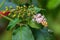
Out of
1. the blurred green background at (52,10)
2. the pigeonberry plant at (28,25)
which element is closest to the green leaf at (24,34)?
the pigeonberry plant at (28,25)

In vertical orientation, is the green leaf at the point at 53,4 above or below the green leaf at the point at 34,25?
above

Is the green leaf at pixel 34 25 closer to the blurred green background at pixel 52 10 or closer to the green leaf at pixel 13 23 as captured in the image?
the green leaf at pixel 13 23

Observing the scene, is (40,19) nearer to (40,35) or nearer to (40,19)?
(40,19)

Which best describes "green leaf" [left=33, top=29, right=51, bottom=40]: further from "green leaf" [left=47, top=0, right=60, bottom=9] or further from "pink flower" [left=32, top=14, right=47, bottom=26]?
"green leaf" [left=47, top=0, right=60, bottom=9]

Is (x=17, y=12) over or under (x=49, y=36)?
over

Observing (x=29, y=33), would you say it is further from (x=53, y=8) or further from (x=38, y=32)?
(x=53, y=8)

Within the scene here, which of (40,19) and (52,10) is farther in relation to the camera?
(52,10)

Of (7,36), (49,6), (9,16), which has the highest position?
(49,6)

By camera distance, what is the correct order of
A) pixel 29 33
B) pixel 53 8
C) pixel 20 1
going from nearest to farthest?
pixel 29 33
pixel 20 1
pixel 53 8

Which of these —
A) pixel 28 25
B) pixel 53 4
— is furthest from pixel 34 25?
pixel 53 4

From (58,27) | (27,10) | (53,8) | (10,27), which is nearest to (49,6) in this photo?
(53,8)

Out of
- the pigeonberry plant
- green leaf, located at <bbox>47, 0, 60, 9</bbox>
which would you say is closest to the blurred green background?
green leaf, located at <bbox>47, 0, 60, 9</bbox>
